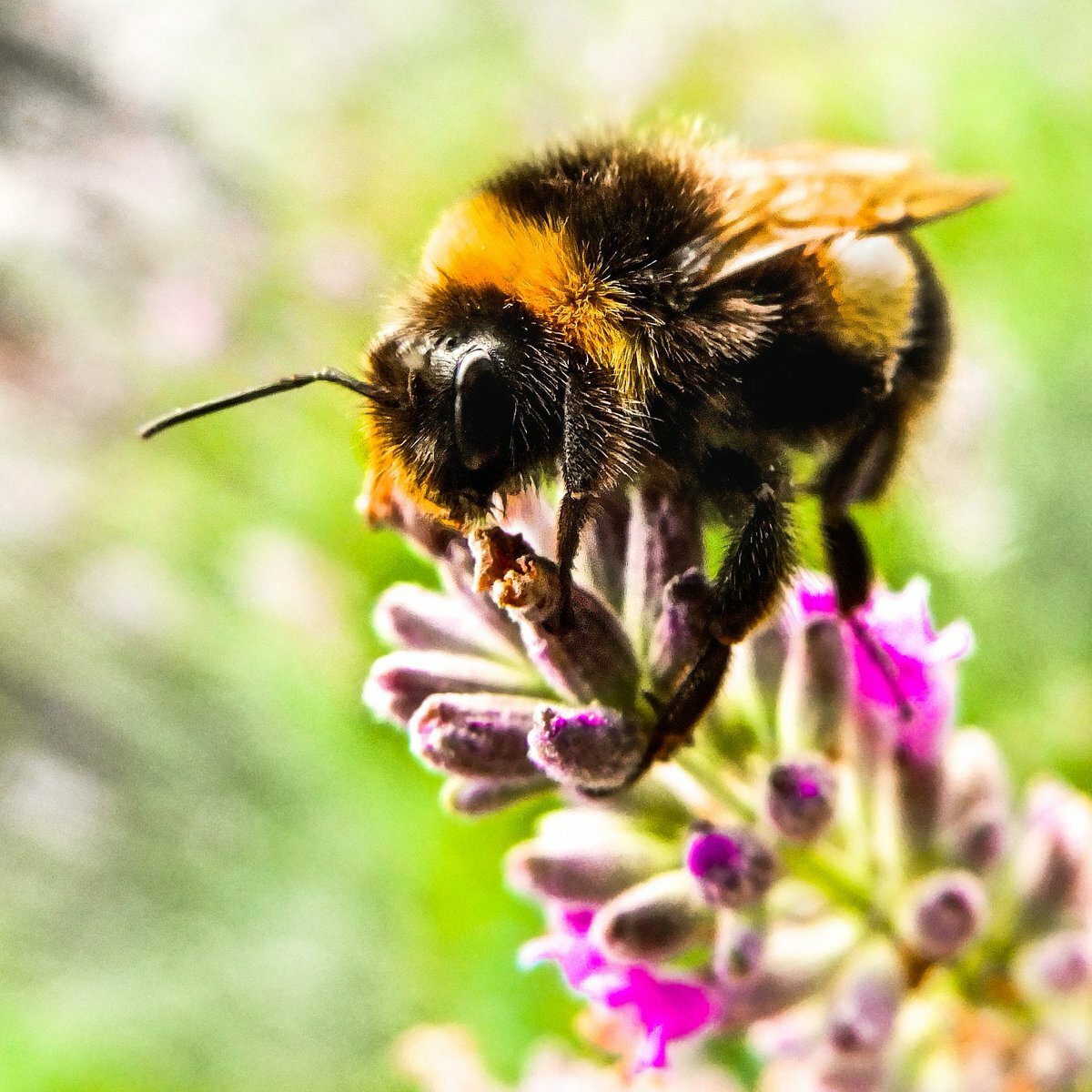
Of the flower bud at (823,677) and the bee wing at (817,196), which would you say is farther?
the flower bud at (823,677)

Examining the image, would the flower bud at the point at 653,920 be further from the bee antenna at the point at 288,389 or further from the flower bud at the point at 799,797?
the bee antenna at the point at 288,389

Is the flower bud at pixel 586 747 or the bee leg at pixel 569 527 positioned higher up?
the bee leg at pixel 569 527

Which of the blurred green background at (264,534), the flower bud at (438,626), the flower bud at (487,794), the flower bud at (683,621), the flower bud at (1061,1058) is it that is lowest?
the flower bud at (1061,1058)

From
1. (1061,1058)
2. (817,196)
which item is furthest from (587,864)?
(817,196)

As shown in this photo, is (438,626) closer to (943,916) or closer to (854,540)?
(854,540)

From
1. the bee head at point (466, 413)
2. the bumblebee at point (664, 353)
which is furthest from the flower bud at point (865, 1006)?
the bee head at point (466, 413)

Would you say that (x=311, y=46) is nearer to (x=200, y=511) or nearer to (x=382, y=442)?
(x=200, y=511)
